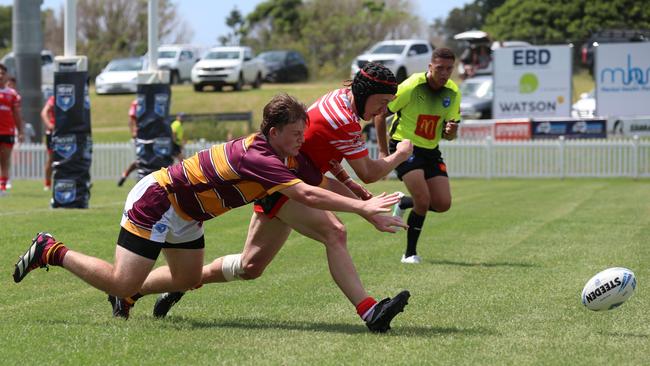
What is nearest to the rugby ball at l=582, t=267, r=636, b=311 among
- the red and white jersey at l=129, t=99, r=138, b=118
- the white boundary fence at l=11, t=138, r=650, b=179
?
the red and white jersey at l=129, t=99, r=138, b=118

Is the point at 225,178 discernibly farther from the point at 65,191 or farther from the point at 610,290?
the point at 65,191

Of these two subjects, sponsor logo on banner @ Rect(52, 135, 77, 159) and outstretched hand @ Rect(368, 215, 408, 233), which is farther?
sponsor logo on banner @ Rect(52, 135, 77, 159)

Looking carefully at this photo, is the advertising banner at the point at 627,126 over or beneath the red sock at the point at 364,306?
beneath

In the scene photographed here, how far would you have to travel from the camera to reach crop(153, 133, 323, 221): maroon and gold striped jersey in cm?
693

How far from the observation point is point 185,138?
123 ft

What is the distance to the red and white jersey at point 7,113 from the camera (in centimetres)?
2028

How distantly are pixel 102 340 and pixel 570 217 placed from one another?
1138 cm

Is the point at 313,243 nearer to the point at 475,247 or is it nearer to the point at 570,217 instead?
the point at 475,247

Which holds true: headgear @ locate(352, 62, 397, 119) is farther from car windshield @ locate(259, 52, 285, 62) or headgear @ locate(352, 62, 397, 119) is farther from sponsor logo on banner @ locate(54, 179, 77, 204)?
car windshield @ locate(259, 52, 285, 62)

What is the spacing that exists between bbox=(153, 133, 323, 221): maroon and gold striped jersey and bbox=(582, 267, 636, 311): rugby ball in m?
2.10

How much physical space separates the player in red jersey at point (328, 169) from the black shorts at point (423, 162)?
353cm

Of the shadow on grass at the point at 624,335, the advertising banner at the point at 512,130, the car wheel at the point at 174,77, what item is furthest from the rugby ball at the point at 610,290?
the car wheel at the point at 174,77

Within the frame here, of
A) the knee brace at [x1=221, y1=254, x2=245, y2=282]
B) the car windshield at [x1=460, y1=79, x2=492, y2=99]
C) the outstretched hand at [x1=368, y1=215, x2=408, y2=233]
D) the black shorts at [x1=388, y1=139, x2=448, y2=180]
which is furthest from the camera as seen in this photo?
the car windshield at [x1=460, y1=79, x2=492, y2=99]

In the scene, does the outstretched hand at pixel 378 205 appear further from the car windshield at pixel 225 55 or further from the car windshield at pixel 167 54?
the car windshield at pixel 167 54
